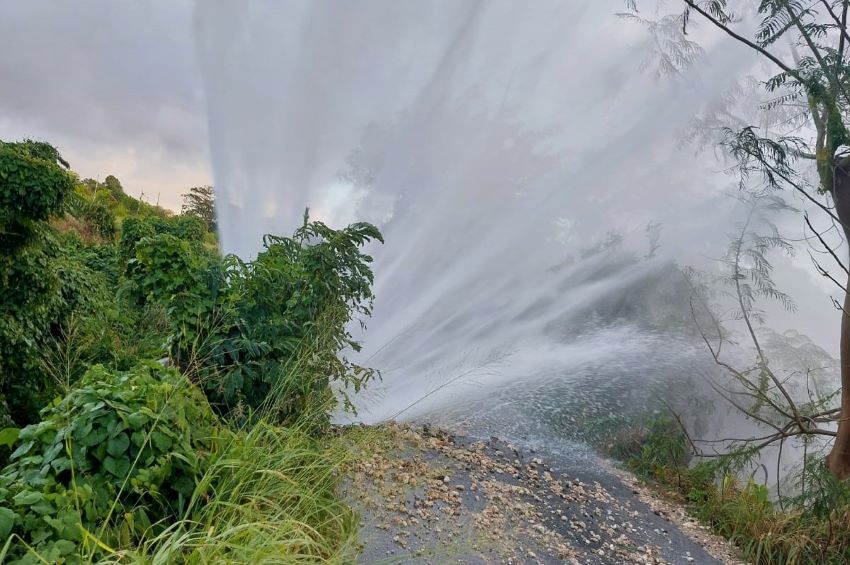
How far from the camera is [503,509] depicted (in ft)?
10.5

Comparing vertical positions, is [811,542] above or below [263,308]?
below

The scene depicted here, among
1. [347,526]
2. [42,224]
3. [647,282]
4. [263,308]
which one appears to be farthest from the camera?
[647,282]


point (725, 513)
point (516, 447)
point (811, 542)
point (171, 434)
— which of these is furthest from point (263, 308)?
point (811, 542)

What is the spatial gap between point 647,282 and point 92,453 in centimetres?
837

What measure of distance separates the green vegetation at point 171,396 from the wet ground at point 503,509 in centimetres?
44

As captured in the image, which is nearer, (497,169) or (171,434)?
(171,434)

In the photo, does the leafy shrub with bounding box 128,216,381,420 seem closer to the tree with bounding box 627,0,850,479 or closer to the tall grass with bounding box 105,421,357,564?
the tall grass with bounding box 105,421,357,564

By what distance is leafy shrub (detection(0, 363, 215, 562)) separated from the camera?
4.66 feet

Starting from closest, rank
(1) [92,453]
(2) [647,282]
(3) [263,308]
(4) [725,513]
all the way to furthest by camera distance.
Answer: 1. (1) [92,453]
2. (3) [263,308]
3. (4) [725,513]
4. (2) [647,282]

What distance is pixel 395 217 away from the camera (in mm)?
7680

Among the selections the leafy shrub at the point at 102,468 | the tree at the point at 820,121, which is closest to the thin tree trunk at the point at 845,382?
the tree at the point at 820,121

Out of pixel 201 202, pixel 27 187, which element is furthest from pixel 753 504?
pixel 201 202

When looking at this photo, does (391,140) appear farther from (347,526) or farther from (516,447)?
(347,526)

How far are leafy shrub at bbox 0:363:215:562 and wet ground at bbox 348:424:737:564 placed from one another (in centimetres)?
85
